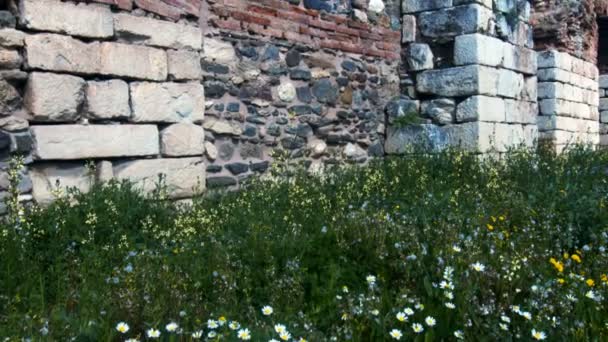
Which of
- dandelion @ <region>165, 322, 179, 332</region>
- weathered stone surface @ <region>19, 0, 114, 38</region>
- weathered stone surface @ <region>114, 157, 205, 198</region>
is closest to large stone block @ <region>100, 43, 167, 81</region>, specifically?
weathered stone surface @ <region>19, 0, 114, 38</region>

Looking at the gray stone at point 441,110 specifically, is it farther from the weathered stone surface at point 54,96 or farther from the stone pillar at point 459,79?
the weathered stone surface at point 54,96

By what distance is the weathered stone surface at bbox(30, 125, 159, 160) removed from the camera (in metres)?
4.32

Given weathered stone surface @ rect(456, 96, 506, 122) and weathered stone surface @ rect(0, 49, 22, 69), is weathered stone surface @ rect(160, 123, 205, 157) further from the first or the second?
weathered stone surface @ rect(456, 96, 506, 122)

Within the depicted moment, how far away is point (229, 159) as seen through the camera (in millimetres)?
5793

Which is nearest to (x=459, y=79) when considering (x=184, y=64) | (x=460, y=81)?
(x=460, y=81)

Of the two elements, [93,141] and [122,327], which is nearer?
[122,327]

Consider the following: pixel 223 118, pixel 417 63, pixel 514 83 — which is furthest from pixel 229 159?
pixel 514 83

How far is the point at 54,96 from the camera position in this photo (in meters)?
4.34

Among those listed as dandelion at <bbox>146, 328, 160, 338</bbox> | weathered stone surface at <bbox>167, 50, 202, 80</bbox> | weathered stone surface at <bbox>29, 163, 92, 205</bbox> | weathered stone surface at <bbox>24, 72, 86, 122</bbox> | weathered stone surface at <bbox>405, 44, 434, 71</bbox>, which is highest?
weathered stone surface at <bbox>405, 44, 434, 71</bbox>

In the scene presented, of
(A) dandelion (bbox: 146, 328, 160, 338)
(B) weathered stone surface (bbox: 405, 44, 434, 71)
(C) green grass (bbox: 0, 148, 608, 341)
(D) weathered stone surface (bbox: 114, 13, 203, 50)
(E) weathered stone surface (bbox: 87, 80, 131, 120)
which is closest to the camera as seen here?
(A) dandelion (bbox: 146, 328, 160, 338)

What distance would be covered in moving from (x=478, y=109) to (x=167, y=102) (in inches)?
149

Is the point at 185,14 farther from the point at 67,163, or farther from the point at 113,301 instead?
the point at 113,301

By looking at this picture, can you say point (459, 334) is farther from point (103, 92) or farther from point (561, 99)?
point (561, 99)

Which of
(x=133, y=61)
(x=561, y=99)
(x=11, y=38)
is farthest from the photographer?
(x=561, y=99)
